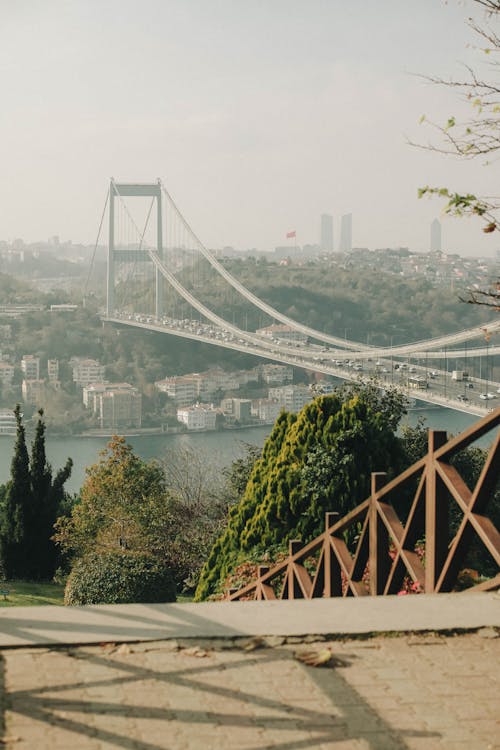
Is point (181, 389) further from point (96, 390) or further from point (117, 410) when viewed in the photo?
point (96, 390)

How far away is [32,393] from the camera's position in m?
42.1

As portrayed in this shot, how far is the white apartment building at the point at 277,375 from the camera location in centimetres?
4022

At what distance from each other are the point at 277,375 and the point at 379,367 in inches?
513

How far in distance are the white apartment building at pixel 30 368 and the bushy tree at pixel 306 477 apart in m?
38.2

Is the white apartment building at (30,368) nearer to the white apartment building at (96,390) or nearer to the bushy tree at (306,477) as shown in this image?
the white apartment building at (96,390)

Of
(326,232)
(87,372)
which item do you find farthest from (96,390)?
(326,232)

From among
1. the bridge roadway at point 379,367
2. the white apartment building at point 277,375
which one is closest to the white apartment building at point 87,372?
the bridge roadway at point 379,367

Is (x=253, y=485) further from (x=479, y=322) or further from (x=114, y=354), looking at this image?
(x=114, y=354)

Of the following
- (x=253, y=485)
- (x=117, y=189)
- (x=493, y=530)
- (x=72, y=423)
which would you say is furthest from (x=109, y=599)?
(x=117, y=189)

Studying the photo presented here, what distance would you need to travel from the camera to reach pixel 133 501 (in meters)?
12.0

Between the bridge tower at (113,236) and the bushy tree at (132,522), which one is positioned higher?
the bridge tower at (113,236)

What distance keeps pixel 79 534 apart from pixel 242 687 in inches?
421

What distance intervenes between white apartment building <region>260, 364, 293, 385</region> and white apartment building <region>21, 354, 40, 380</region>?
9540 mm

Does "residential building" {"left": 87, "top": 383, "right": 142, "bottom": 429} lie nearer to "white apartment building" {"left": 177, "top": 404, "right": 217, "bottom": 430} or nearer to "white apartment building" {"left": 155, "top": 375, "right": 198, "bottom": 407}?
"white apartment building" {"left": 155, "top": 375, "right": 198, "bottom": 407}
